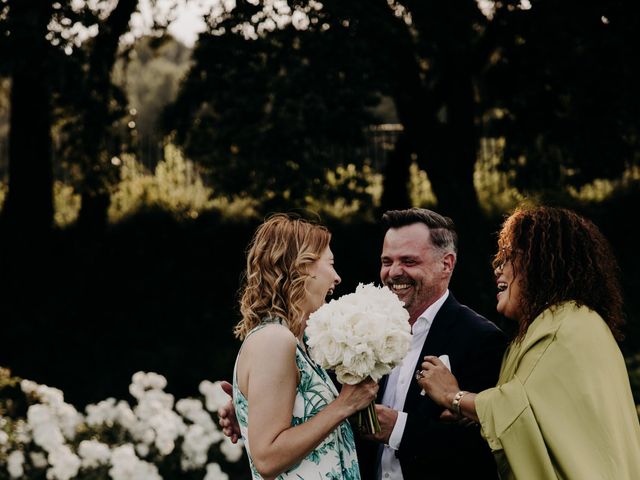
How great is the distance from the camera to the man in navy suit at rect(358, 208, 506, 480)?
3.79 metres

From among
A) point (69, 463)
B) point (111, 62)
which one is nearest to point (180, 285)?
point (111, 62)

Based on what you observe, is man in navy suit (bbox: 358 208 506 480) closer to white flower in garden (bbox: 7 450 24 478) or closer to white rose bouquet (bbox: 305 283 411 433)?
white rose bouquet (bbox: 305 283 411 433)

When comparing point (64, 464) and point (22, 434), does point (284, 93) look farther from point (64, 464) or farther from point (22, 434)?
point (64, 464)

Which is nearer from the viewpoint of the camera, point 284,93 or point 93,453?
point 93,453

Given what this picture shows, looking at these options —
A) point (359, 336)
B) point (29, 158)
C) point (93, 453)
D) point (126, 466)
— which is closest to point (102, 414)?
point (93, 453)

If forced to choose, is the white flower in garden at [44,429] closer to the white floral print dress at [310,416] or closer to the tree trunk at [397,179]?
the white floral print dress at [310,416]

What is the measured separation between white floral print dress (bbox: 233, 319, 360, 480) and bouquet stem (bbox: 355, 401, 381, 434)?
0.36ft

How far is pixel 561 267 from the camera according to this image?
368cm

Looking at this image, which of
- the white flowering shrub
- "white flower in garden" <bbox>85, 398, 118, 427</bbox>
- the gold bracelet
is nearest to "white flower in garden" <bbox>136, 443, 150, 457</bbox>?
the white flowering shrub

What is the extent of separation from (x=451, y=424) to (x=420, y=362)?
362 mm

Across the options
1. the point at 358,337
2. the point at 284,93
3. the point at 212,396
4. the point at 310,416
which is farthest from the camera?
the point at 284,93

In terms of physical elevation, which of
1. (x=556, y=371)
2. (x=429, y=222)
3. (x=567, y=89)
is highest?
(x=567, y=89)

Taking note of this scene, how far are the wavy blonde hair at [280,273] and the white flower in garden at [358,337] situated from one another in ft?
0.72

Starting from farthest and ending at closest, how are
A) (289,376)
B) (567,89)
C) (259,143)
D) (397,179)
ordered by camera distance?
(397,179), (567,89), (259,143), (289,376)
